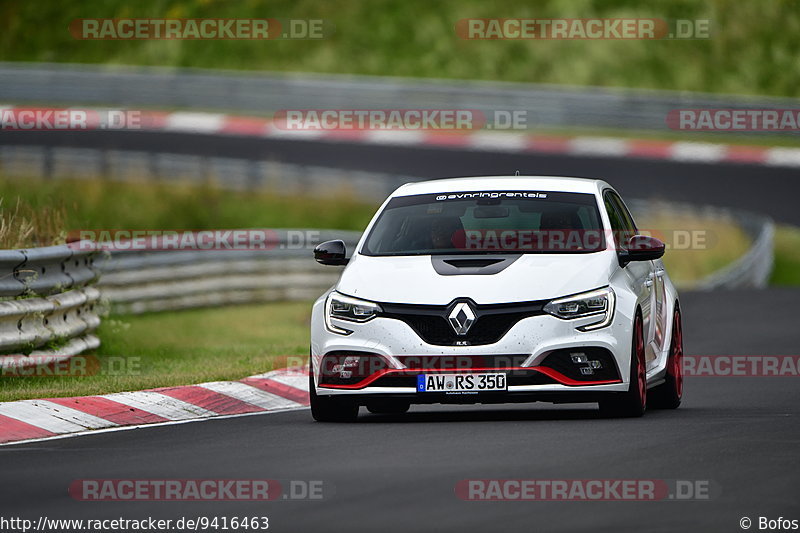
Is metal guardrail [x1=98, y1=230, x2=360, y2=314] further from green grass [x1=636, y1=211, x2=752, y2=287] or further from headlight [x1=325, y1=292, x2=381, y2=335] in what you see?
headlight [x1=325, y1=292, x2=381, y2=335]

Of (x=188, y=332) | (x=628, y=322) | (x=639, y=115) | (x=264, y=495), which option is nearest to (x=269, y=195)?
(x=639, y=115)

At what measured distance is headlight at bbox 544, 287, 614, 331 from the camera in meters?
10.8

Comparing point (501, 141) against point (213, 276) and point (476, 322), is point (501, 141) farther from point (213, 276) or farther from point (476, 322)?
point (476, 322)

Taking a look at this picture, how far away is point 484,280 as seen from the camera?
35.6 ft

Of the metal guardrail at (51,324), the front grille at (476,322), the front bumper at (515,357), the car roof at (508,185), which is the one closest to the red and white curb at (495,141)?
the metal guardrail at (51,324)

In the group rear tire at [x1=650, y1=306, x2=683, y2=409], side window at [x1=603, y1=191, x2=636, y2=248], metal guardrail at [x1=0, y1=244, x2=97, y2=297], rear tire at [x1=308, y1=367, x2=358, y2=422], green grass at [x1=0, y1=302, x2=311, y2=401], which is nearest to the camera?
rear tire at [x1=308, y1=367, x2=358, y2=422]

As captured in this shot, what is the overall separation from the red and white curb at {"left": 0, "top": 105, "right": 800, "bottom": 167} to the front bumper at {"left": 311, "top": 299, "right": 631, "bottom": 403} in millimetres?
26735

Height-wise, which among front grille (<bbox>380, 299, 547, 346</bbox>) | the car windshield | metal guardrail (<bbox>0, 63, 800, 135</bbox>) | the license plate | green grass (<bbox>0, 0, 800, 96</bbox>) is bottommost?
the license plate

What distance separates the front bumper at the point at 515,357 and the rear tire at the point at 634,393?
10cm

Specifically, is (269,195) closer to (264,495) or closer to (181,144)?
(181,144)

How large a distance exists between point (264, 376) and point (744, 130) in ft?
81.0

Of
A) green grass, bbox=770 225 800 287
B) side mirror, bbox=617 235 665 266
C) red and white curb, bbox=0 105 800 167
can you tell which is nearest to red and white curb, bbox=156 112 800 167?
red and white curb, bbox=0 105 800 167

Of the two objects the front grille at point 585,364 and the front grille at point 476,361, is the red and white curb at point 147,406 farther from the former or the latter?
the front grille at point 585,364

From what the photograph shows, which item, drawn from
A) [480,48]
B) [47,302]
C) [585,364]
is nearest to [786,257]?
[480,48]
